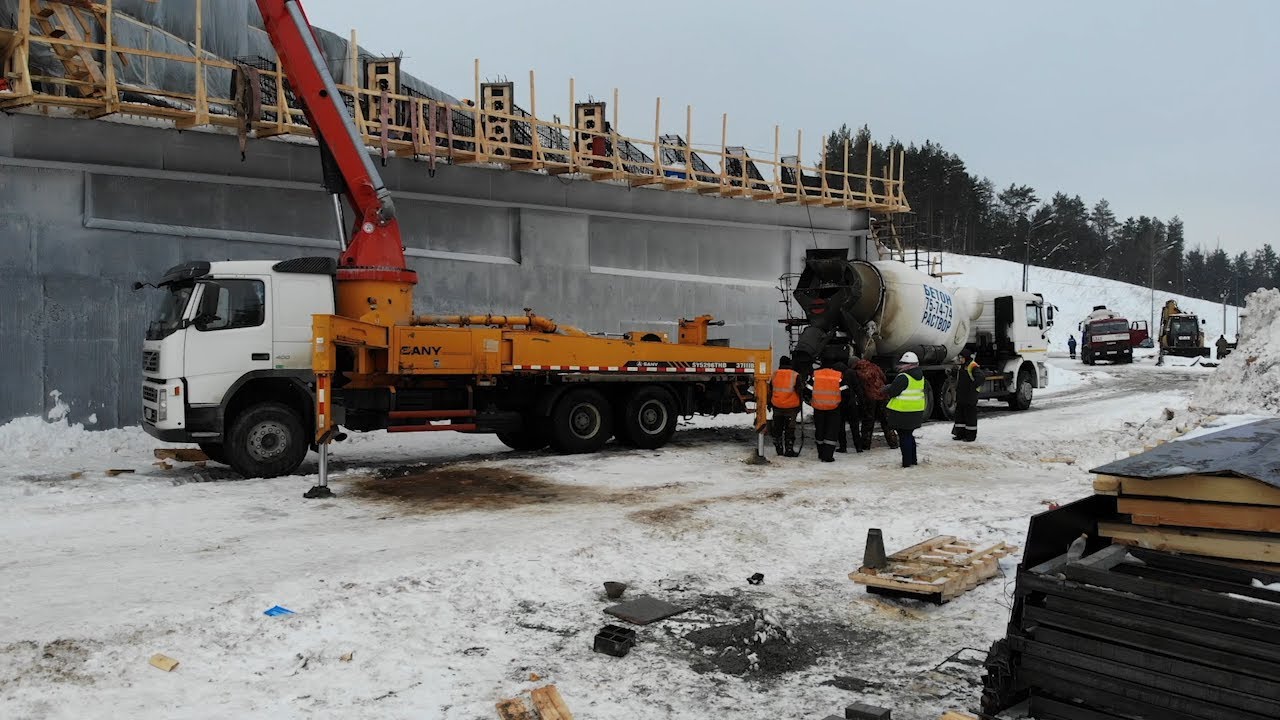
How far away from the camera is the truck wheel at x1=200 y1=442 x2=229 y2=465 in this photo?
11.4m

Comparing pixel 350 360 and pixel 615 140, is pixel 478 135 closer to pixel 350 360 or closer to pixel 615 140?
pixel 615 140

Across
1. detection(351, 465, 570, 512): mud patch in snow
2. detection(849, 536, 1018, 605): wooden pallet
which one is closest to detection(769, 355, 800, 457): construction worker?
detection(351, 465, 570, 512): mud patch in snow

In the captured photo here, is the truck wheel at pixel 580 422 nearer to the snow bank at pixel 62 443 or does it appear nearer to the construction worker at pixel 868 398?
the construction worker at pixel 868 398

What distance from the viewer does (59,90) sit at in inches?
633

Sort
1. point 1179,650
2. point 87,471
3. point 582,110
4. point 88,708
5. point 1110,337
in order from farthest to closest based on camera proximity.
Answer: point 1110,337
point 582,110
point 87,471
point 88,708
point 1179,650

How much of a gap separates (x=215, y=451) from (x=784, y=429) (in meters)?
7.84

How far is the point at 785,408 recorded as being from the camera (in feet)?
44.5

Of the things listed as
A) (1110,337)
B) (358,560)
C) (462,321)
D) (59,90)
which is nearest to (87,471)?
(462,321)

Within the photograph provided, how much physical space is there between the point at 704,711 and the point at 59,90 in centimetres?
1682

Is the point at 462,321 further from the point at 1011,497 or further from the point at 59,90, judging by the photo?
the point at 59,90

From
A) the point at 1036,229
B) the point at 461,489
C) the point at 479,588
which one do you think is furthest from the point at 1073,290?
the point at 479,588

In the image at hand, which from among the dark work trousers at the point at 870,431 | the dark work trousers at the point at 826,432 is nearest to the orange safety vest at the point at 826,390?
the dark work trousers at the point at 826,432

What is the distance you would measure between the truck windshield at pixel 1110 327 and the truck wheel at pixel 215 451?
3795cm

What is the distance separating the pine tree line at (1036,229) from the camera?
282 ft
